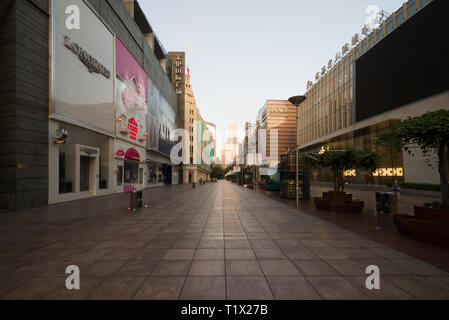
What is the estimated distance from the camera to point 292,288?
3.38 meters

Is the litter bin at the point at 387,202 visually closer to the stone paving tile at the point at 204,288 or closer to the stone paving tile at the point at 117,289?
the stone paving tile at the point at 204,288

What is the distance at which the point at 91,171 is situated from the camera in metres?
17.8

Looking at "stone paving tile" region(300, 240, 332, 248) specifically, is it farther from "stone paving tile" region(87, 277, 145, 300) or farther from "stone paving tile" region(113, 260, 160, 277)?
"stone paving tile" region(87, 277, 145, 300)

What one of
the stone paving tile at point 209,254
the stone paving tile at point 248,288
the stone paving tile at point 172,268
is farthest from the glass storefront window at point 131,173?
the stone paving tile at point 248,288

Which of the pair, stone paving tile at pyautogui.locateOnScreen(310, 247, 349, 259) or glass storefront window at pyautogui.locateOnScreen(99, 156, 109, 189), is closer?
stone paving tile at pyautogui.locateOnScreen(310, 247, 349, 259)

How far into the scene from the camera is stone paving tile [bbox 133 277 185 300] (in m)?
3.13

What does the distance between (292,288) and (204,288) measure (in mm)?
1557

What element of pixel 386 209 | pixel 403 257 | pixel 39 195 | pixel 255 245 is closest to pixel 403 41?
pixel 386 209

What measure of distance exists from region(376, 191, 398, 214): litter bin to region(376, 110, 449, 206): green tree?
9.97 ft

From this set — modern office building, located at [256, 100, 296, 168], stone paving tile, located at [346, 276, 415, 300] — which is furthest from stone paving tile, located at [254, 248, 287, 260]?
modern office building, located at [256, 100, 296, 168]

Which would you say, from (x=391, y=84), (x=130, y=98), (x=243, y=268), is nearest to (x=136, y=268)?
(x=243, y=268)

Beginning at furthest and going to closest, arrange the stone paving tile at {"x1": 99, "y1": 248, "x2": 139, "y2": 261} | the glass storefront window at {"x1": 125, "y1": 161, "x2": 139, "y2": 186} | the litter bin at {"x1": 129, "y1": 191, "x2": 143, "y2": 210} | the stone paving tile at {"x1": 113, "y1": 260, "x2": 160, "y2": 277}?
the glass storefront window at {"x1": 125, "y1": 161, "x2": 139, "y2": 186}, the litter bin at {"x1": 129, "y1": 191, "x2": 143, "y2": 210}, the stone paving tile at {"x1": 99, "y1": 248, "x2": 139, "y2": 261}, the stone paving tile at {"x1": 113, "y1": 260, "x2": 160, "y2": 277}
